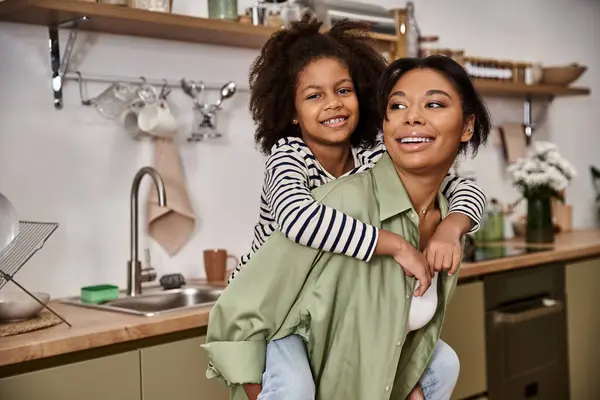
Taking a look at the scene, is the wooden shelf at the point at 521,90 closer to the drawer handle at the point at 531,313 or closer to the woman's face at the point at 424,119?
the drawer handle at the point at 531,313

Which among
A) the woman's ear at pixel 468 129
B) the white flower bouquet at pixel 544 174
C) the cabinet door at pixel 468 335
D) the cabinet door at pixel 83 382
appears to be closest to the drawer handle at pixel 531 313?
the cabinet door at pixel 468 335

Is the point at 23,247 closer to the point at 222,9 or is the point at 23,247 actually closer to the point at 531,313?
the point at 222,9

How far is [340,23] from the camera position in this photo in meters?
1.97

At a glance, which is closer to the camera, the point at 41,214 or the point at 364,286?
the point at 364,286

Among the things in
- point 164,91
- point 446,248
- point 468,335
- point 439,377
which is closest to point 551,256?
point 468,335

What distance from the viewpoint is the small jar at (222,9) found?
9.39 ft

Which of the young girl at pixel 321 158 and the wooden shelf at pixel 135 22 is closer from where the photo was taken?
the young girl at pixel 321 158

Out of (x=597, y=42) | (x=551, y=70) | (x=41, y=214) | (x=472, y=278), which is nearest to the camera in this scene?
(x=41, y=214)

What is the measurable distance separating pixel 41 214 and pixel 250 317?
4.15 feet

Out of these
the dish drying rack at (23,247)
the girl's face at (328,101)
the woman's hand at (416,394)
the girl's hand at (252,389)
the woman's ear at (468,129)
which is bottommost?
the woman's hand at (416,394)

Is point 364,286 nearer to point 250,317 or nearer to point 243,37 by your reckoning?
point 250,317

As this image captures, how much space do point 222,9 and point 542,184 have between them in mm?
1780

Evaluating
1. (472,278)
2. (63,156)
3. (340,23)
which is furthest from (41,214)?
(472,278)

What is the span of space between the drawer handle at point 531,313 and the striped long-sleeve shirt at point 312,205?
1500mm
